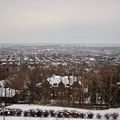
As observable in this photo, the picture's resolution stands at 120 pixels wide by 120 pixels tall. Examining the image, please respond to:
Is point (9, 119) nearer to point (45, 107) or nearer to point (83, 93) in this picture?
point (45, 107)

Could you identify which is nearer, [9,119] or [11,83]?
[9,119]

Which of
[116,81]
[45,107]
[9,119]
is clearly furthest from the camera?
[116,81]

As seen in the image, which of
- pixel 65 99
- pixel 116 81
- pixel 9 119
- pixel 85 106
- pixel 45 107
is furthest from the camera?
pixel 116 81

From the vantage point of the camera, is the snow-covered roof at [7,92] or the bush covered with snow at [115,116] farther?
the snow-covered roof at [7,92]

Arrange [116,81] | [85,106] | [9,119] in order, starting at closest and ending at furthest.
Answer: [9,119] < [85,106] < [116,81]

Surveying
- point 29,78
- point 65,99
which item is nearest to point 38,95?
point 65,99

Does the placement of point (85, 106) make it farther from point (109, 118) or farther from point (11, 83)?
point (11, 83)

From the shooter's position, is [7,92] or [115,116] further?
[7,92]

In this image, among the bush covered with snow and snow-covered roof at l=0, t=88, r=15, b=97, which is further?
snow-covered roof at l=0, t=88, r=15, b=97

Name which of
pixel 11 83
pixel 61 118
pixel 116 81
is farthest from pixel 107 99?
pixel 11 83
